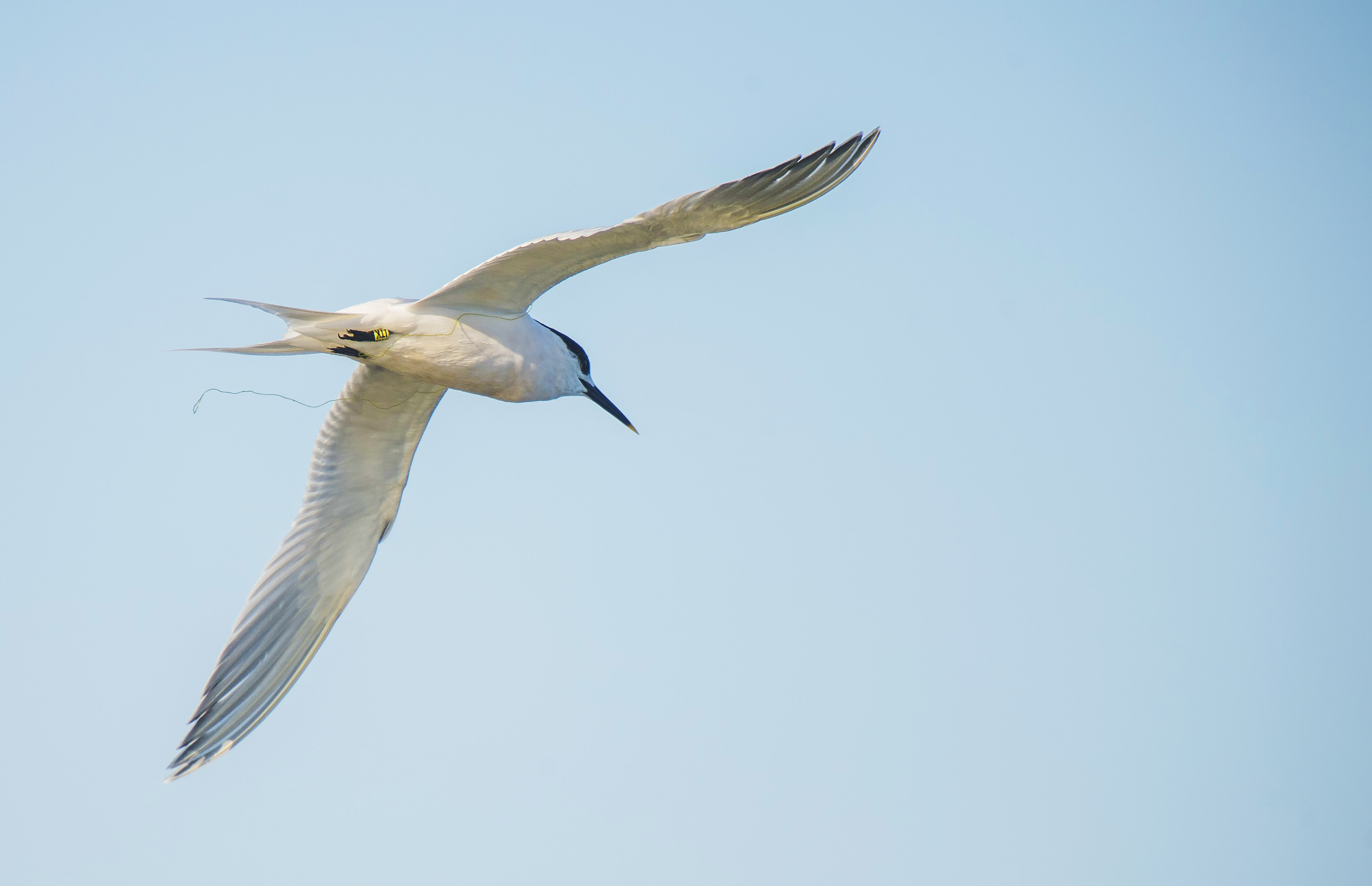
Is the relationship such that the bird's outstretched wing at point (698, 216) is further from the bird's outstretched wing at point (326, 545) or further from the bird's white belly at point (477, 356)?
the bird's outstretched wing at point (326, 545)

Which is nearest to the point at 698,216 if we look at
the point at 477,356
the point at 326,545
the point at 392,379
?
the point at 477,356

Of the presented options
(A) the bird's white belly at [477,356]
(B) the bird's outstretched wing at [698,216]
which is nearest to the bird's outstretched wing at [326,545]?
(A) the bird's white belly at [477,356]

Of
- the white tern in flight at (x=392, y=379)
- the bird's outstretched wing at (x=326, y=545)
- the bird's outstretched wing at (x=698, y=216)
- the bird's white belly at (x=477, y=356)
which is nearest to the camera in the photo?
the bird's outstretched wing at (x=698, y=216)

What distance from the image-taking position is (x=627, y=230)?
678cm

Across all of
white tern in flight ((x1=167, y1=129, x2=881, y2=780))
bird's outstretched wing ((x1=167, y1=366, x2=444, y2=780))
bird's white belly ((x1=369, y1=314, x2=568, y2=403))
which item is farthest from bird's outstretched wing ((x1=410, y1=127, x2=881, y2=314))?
bird's outstretched wing ((x1=167, y1=366, x2=444, y2=780))

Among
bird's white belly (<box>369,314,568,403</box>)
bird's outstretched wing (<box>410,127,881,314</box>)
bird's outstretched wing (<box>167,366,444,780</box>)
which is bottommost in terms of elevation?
bird's outstretched wing (<box>167,366,444,780</box>)

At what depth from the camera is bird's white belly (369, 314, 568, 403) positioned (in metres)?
7.62

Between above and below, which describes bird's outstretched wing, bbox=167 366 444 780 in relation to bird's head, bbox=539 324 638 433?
below

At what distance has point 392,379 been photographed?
855cm

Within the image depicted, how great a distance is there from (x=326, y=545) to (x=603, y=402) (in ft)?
7.41

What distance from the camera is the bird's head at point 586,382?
8586mm

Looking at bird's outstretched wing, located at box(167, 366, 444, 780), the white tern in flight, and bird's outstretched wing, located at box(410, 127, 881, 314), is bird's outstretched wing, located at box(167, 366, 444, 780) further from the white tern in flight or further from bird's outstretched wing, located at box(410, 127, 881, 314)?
bird's outstretched wing, located at box(410, 127, 881, 314)

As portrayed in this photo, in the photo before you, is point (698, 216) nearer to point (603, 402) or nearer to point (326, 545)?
point (603, 402)

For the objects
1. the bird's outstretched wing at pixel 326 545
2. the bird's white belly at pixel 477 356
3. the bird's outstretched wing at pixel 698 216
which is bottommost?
the bird's outstretched wing at pixel 326 545
